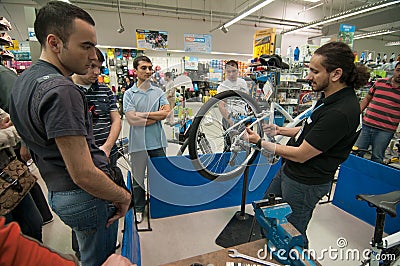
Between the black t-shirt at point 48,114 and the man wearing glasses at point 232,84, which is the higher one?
the man wearing glasses at point 232,84

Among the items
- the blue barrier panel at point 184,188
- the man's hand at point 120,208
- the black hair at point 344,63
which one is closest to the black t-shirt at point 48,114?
the man's hand at point 120,208

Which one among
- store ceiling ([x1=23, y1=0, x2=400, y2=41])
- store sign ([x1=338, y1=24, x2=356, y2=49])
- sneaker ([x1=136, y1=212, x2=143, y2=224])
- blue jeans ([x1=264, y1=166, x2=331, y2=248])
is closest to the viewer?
blue jeans ([x1=264, y1=166, x2=331, y2=248])

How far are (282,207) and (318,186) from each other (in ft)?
1.55

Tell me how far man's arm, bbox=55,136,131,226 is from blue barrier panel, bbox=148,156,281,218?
81 centimetres

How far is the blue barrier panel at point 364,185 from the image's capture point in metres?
1.94

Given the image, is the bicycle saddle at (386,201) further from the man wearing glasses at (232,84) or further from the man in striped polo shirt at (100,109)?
the man in striped polo shirt at (100,109)

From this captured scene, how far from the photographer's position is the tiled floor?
1805 mm

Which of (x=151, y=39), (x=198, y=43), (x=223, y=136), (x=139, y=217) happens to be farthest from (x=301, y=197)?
(x=198, y=43)

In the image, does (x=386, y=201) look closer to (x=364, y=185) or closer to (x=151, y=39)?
(x=364, y=185)

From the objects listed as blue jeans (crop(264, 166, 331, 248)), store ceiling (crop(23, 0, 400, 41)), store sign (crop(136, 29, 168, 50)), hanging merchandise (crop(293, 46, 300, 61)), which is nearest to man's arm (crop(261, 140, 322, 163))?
blue jeans (crop(264, 166, 331, 248))

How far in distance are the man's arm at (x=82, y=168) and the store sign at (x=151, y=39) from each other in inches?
270

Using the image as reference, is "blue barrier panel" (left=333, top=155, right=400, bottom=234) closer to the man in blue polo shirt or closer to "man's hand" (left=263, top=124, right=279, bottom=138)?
"man's hand" (left=263, top=124, right=279, bottom=138)

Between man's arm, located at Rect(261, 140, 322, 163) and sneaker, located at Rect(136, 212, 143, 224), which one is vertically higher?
man's arm, located at Rect(261, 140, 322, 163)

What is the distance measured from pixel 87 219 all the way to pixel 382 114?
341 centimetres
